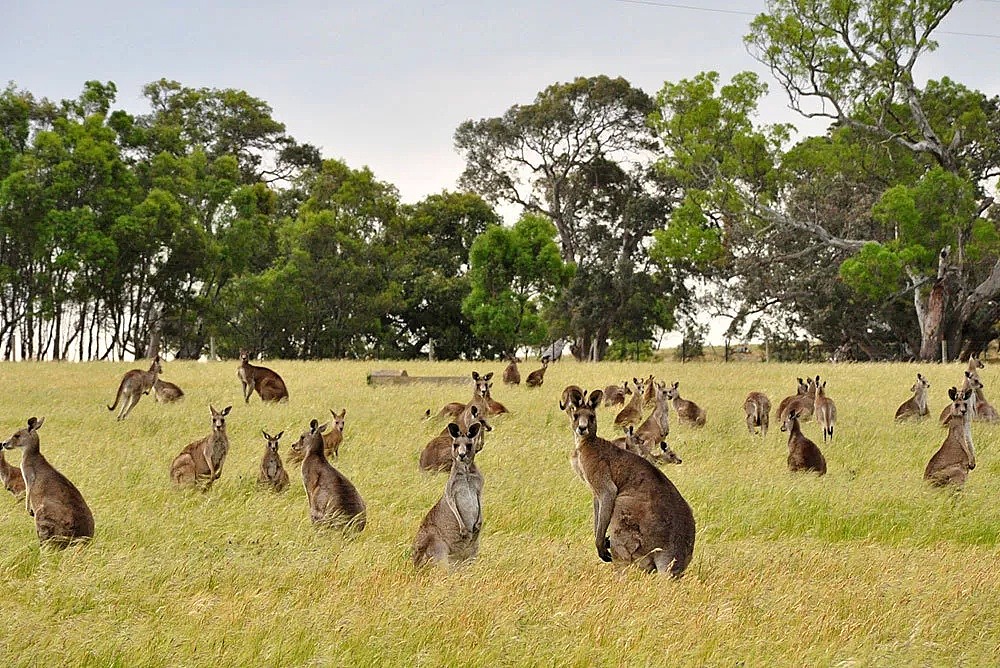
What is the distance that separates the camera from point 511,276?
47.9m

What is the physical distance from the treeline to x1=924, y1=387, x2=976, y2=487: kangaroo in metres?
28.1

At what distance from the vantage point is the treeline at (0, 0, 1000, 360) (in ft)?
134

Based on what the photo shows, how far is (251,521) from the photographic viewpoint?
31.8 feet

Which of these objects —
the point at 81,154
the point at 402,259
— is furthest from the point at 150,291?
the point at 402,259

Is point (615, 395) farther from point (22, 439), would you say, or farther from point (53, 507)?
point (53, 507)

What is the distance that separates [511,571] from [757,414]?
9.98 meters

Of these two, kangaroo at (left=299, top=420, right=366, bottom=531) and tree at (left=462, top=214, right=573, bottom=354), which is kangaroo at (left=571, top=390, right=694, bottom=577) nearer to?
kangaroo at (left=299, top=420, right=366, bottom=531)

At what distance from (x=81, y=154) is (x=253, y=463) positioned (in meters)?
30.8

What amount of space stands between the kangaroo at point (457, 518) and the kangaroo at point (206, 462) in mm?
4086

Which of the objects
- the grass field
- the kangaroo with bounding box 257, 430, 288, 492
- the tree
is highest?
the tree

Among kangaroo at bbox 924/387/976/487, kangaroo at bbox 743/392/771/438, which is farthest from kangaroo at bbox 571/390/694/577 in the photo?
kangaroo at bbox 743/392/771/438

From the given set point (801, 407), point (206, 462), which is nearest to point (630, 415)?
point (801, 407)

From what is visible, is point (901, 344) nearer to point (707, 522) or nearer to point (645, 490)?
point (707, 522)

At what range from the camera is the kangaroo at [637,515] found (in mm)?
7422
